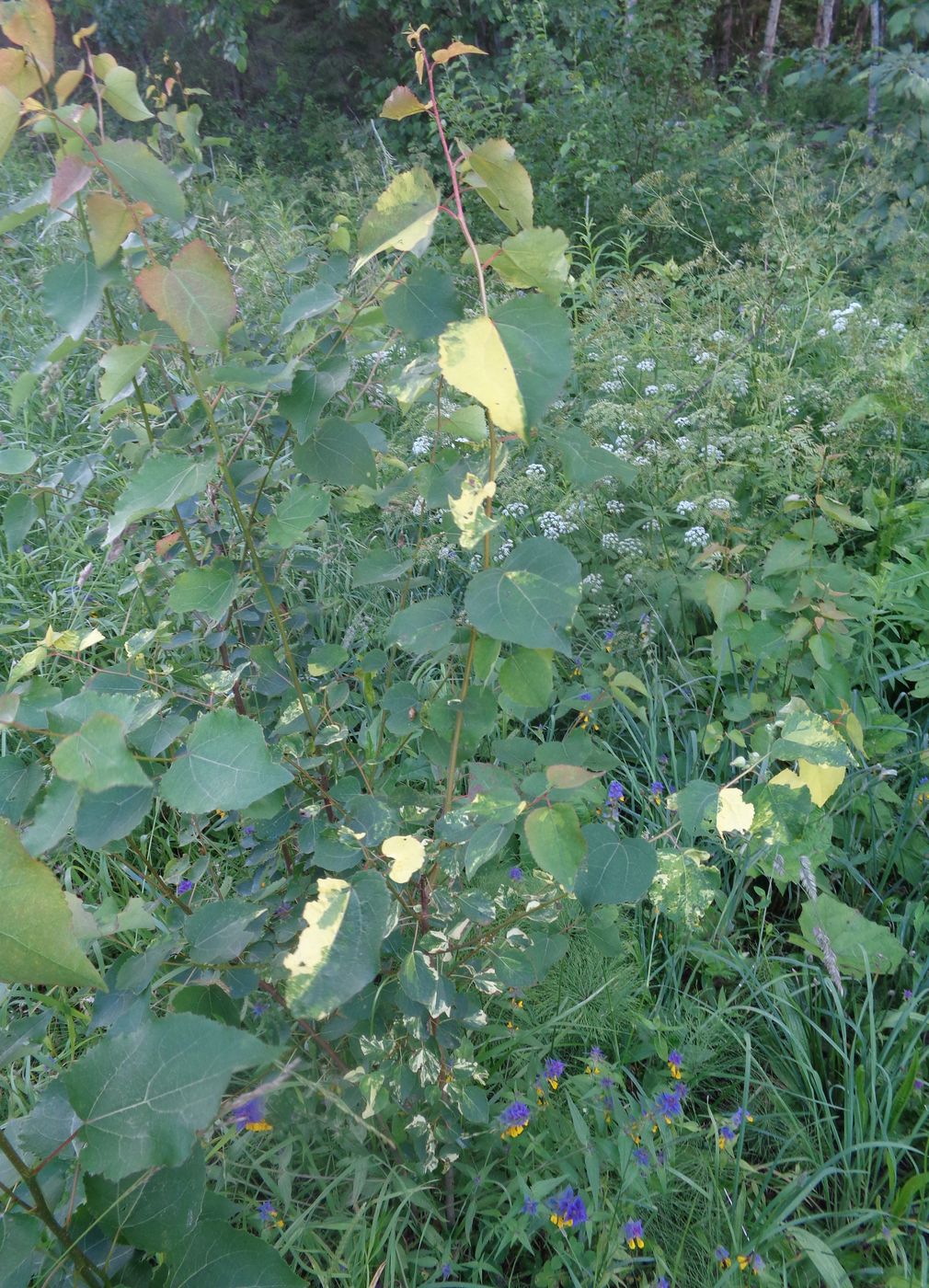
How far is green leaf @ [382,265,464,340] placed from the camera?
807 millimetres

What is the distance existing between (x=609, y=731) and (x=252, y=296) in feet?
7.28

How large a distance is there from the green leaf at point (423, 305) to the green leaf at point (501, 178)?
0.09 metres

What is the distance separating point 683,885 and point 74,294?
87 centimetres

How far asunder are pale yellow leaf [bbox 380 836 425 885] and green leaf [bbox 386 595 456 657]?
19cm

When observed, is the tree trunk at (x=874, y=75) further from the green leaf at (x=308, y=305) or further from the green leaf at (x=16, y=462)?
the green leaf at (x=16, y=462)

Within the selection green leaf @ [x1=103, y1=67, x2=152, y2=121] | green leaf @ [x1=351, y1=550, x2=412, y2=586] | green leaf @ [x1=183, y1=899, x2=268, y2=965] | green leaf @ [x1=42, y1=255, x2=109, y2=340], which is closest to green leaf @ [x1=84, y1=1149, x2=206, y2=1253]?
green leaf @ [x1=183, y1=899, x2=268, y2=965]

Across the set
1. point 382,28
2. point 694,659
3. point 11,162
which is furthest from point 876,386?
point 382,28

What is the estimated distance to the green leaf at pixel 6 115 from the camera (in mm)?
738

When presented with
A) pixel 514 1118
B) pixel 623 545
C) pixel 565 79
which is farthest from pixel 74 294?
pixel 565 79

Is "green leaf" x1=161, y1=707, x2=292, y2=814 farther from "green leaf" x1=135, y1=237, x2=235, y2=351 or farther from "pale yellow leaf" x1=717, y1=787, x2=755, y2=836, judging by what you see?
"pale yellow leaf" x1=717, y1=787, x2=755, y2=836

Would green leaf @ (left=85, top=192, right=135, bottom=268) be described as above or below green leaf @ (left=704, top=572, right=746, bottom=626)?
above

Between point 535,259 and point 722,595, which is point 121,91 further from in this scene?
point 722,595

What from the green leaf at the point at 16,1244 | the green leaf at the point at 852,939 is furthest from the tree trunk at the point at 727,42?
the green leaf at the point at 16,1244

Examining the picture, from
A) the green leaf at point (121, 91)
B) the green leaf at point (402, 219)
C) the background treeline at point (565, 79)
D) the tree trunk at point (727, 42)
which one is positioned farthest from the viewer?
the tree trunk at point (727, 42)
